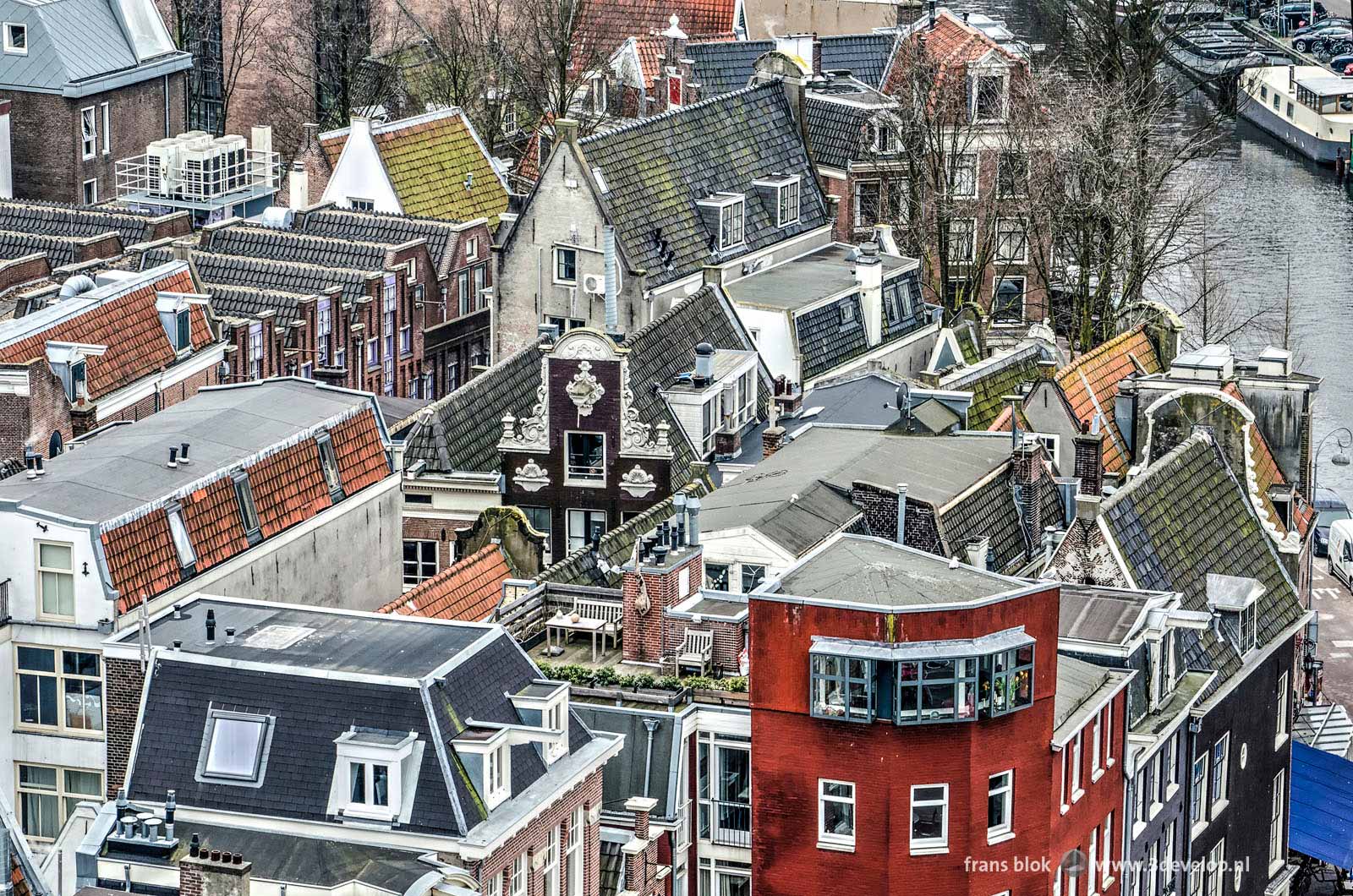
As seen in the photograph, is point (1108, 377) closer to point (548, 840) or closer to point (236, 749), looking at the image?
point (548, 840)

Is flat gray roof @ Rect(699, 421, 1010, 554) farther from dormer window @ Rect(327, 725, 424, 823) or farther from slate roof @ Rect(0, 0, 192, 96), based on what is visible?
slate roof @ Rect(0, 0, 192, 96)

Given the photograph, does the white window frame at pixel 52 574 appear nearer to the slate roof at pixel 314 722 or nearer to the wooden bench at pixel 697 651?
the slate roof at pixel 314 722

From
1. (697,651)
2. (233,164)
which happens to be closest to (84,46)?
(233,164)

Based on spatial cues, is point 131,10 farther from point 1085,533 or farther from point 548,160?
point 1085,533

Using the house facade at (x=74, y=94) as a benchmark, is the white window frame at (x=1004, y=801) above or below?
below

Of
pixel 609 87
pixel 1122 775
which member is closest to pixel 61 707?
pixel 1122 775

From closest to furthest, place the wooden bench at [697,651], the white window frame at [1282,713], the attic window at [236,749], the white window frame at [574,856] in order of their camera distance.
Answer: the attic window at [236,749] < the white window frame at [574,856] < the wooden bench at [697,651] < the white window frame at [1282,713]

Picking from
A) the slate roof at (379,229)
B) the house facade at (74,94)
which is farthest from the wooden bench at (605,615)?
the house facade at (74,94)
